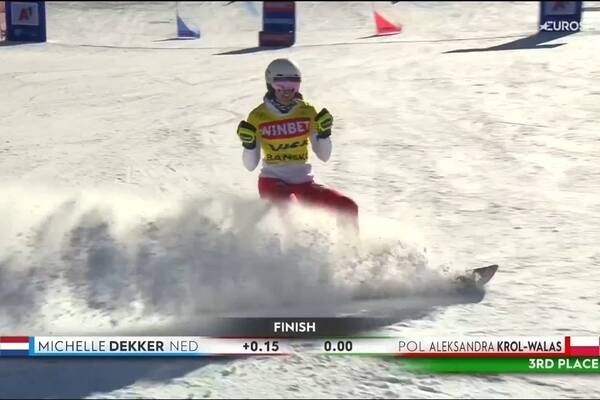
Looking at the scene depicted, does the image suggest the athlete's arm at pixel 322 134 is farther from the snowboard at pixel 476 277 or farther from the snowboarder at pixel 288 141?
the snowboard at pixel 476 277

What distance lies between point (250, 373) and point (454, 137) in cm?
767

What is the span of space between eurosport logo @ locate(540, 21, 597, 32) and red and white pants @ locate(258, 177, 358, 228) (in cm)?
1510

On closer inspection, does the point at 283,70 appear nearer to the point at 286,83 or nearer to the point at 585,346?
the point at 286,83

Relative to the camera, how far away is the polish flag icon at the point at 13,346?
4.81m

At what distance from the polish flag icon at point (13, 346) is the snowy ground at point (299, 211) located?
93 millimetres

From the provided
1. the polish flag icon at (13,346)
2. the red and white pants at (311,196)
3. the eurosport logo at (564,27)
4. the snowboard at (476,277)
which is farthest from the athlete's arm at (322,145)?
the eurosport logo at (564,27)

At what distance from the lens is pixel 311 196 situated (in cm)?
640

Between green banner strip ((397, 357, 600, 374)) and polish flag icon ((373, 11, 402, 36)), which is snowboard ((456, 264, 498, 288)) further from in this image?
polish flag icon ((373, 11, 402, 36))

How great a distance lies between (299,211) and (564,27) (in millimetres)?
15428

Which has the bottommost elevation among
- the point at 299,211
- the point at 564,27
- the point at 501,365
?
the point at 501,365

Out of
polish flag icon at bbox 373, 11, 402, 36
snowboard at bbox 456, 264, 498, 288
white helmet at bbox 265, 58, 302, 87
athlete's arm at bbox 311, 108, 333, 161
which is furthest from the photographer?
polish flag icon at bbox 373, 11, 402, 36

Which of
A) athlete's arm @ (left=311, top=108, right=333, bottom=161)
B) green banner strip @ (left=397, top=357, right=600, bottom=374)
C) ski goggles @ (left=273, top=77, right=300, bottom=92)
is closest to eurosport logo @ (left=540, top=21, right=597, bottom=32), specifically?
athlete's arm @ (left=311, top=108, right=333, bottom=161)

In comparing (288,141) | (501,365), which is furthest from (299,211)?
(501,365)

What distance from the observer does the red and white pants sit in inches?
250
